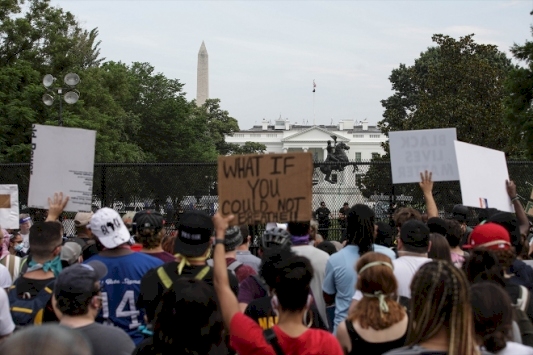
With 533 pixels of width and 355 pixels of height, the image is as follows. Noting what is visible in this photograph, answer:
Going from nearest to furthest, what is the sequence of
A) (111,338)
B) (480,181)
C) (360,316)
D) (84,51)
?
(111,338) < (360,316) < (480,181) < (84,51)

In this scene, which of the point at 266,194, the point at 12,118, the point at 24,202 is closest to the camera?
the point at 266,194

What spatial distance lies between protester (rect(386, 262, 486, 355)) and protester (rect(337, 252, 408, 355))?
94 centimetres

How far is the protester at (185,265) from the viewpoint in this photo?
452 cm

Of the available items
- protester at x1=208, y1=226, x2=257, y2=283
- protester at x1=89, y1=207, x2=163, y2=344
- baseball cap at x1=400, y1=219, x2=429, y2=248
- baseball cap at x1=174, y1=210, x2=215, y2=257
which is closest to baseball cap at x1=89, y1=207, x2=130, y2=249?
Result: protester at x1=89, y1=207, x2=163, y2=344

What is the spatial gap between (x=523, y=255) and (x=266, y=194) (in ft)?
10.6

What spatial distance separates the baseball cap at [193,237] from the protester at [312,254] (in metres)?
1.33

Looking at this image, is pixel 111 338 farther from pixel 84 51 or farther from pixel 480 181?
pixel 84 51

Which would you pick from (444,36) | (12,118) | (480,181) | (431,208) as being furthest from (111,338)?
(444,36)

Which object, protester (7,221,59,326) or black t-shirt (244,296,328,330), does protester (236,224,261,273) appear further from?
black t-shirt (244,296,328,330)

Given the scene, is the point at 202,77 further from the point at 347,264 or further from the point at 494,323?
the point at 494,323

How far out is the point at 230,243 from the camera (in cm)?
570

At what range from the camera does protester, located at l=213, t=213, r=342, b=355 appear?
352 centimetres

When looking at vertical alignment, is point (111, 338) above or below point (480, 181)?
below

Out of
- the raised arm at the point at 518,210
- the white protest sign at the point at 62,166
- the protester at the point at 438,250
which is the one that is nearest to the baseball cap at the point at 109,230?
the protester at the point at 438,250
